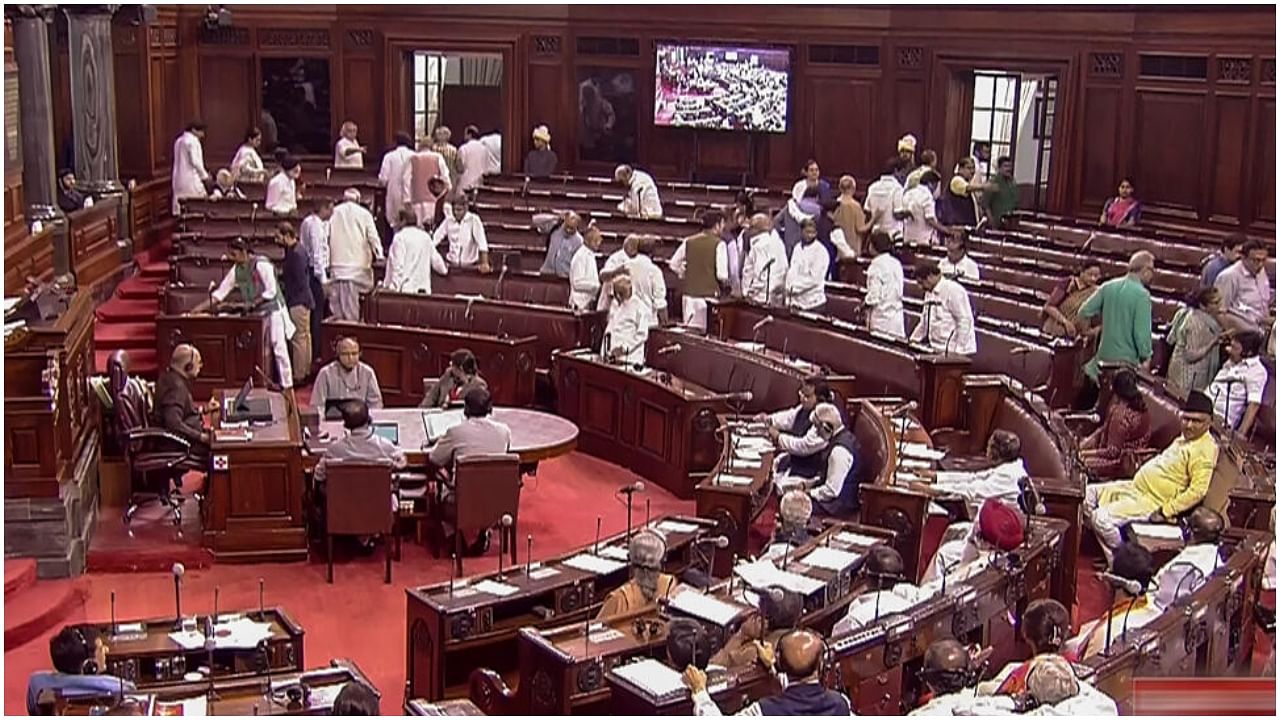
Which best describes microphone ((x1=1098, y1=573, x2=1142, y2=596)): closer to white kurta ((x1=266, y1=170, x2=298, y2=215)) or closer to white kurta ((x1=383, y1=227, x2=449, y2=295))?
white kurta ((x1=383, y1=227, x2=449, y2=295))

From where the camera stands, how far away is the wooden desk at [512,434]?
9.95m

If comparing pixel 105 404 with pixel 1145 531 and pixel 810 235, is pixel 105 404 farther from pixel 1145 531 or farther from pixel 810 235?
pixel 1145 531

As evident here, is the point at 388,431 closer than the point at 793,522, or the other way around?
the point at 793,522

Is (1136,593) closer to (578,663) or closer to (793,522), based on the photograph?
(793,522)

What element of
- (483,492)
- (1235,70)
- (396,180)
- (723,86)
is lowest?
(483,492)

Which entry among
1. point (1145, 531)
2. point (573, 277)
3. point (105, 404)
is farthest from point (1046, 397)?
point (105, 404)

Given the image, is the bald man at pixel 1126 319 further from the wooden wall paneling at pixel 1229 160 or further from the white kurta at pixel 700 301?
the wooden wall paneling at pixel 1229 160

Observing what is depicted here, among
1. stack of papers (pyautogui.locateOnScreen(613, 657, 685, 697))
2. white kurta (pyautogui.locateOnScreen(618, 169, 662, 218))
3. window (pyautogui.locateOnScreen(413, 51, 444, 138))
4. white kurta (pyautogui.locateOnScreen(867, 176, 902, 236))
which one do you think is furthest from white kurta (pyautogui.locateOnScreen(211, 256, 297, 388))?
window (pyautogui.locateOnScreen(413, 51, 444, 138))

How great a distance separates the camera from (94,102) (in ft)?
53.4

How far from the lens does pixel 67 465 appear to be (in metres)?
9.38

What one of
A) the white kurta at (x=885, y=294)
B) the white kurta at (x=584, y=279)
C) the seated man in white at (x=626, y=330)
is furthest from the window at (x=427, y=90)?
the white kurta at (x=885, y=294)

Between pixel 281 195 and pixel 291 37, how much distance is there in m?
4.88

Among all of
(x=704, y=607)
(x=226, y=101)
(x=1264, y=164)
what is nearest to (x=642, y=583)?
(x=704, y=607)

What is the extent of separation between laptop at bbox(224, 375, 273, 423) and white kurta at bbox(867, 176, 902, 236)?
716 centimetres
